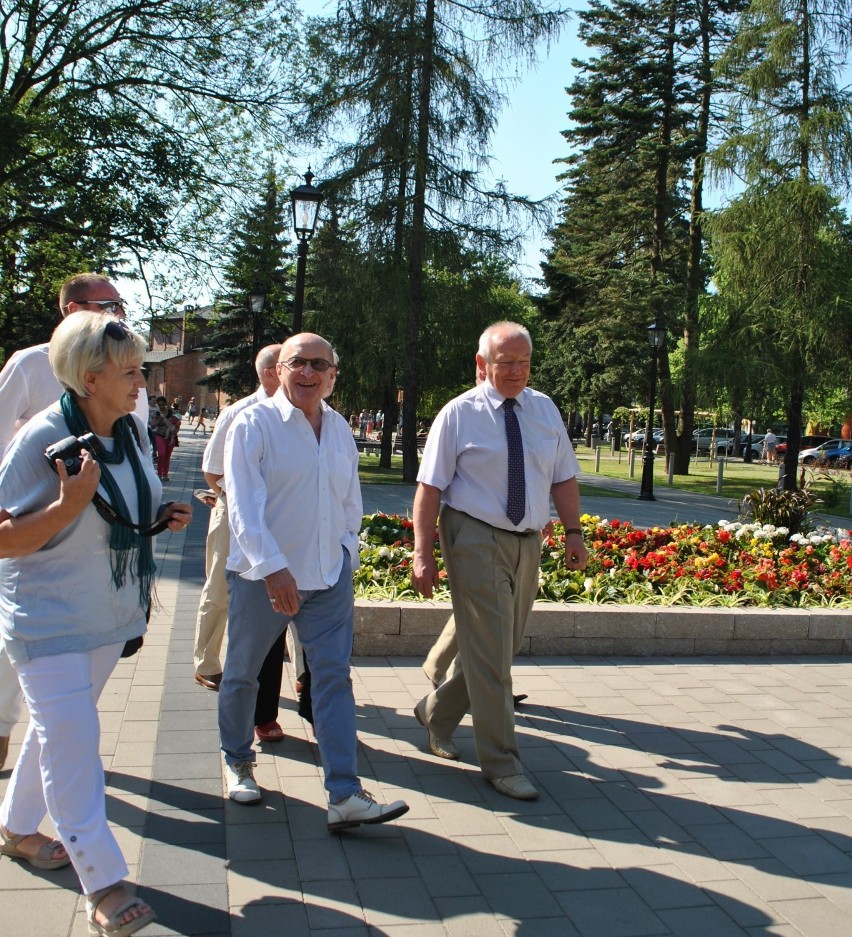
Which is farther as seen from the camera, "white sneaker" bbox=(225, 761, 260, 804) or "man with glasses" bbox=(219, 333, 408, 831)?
"white sneaker" bbox=(225, 761, 260, 804)

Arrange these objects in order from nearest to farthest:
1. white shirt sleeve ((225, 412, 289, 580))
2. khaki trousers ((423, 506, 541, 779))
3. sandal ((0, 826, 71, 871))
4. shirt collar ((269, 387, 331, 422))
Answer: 1. sandal ((0, 826, 71, 871))
2. white shirt sleeve ((225, 412, 289, 580))
3. shirt collar ((269, 387, 331, 422))
4. khaki trousers ((423, 506, 541, 779))

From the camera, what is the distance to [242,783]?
3.90 meters

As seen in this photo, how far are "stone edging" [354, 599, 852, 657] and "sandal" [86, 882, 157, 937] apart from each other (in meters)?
3.30

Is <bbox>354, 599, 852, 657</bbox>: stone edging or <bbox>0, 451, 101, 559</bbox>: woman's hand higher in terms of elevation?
<bbox>0, 451, 101, 559</bbox>: woman's hand

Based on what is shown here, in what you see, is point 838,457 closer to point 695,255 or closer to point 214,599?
point 695,255

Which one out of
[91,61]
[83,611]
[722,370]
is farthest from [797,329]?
[83,611]

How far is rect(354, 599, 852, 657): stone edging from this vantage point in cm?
623

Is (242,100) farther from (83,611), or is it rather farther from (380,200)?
(83,611)

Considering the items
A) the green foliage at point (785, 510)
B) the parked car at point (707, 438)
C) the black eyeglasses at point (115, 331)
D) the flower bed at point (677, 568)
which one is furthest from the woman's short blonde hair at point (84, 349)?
the parked car at point (707, 438)

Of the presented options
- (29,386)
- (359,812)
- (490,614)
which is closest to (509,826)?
(359,812)

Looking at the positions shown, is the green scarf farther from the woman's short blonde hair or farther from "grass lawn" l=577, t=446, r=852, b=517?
"grass lawn" l=577, t=446, r=852, b=517

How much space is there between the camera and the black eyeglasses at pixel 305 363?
378 centimetres

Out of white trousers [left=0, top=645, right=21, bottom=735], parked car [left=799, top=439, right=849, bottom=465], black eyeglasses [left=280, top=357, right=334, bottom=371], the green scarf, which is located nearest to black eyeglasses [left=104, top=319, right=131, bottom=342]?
the green scarf

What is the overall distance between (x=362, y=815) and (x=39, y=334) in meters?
28.7
